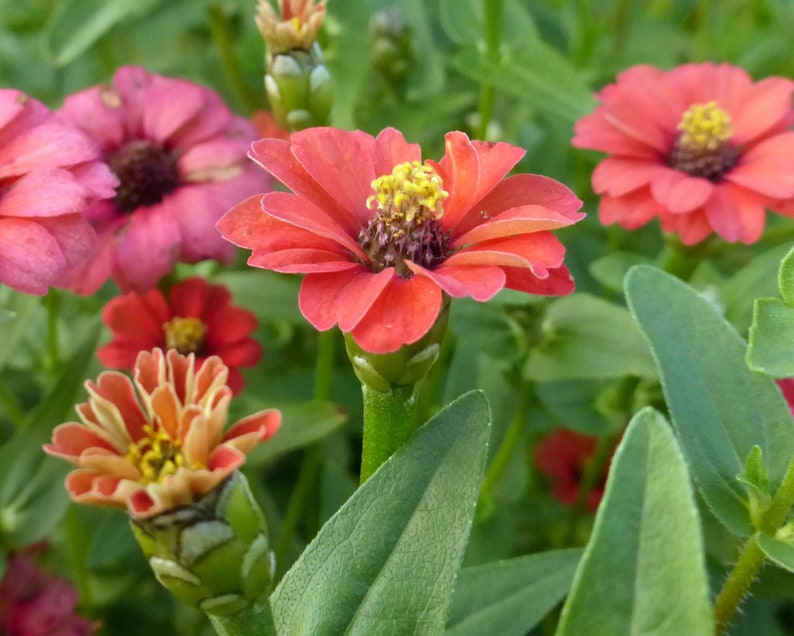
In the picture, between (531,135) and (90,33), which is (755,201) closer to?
(531,135)

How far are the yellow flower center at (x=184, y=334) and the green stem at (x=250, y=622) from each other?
1.01 feet

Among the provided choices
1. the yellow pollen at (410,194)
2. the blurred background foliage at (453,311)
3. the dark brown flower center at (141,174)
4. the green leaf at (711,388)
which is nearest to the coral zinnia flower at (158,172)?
the dark brown flower center at (141,174)

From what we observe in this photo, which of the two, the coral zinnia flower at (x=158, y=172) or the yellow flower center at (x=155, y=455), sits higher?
the yellow flower center at (x=155, y=455)

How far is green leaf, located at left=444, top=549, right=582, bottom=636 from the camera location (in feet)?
1.78

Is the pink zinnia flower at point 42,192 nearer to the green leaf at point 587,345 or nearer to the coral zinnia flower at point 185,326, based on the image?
the coral zinnia flower at point 185,326

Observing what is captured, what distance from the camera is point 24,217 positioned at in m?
0.55

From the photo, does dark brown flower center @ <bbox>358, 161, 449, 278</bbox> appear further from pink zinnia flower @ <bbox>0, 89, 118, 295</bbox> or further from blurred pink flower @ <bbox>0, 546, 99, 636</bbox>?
blurred pink flower @ <bbox>0, 546, 99, 636</bbox>

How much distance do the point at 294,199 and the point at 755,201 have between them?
36 cm

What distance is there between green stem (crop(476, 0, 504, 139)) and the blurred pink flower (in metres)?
0.55

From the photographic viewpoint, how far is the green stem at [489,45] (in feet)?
2.75

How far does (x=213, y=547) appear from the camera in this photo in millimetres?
395

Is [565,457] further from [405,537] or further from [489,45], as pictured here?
[405,537]

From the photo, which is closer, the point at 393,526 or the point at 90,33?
the point at 393,526

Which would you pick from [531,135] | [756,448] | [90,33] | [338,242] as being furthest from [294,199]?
[531,135]
